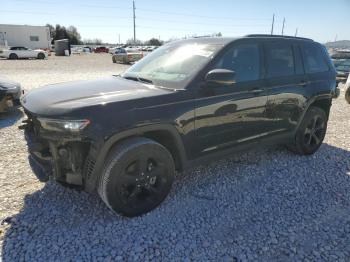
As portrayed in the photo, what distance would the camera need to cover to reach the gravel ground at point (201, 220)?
105 inches

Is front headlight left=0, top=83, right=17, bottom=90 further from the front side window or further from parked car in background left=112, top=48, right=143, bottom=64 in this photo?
the front side window

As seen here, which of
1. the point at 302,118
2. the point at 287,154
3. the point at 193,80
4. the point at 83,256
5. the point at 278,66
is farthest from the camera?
the point at 287,154

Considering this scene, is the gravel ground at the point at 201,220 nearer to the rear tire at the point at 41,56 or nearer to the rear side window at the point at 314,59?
the rear side window at the point at 314,59

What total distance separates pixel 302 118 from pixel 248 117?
132cm

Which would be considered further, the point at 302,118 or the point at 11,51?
the point at 11,51

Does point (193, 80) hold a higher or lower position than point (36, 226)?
higher

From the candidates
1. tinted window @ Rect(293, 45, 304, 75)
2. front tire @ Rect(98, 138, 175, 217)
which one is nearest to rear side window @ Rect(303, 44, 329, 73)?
tinted window @ Rect(293, 45, 304, 75)

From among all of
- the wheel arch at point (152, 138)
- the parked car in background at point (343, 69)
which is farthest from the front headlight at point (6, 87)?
the parked car in background at point (343, 69)

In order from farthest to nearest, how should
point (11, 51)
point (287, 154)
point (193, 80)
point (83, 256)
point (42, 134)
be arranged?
point (11, 51)
point (287, 154)
point (193, 80)
point (42, 134)
point (83, 256)

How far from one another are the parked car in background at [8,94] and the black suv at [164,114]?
401 cm

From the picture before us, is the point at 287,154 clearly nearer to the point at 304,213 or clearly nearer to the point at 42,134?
the point at 304,213

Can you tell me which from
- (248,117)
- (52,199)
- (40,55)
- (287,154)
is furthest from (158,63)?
(40,55)

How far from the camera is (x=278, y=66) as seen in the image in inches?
165

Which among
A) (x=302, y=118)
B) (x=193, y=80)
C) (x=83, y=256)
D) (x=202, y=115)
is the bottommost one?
(x=83, y=256)
